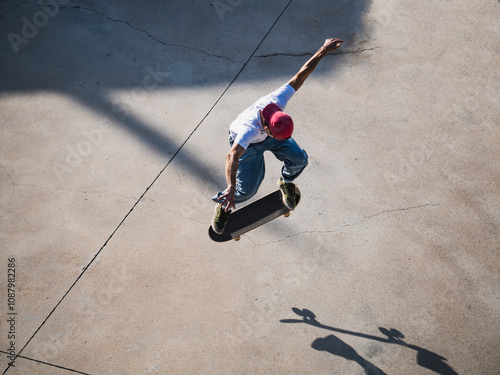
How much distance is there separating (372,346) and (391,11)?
181 inches

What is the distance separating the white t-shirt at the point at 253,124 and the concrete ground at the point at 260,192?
48.2 inches

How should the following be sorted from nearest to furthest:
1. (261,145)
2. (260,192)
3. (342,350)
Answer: (261,145) < (342,350) < (260,192)

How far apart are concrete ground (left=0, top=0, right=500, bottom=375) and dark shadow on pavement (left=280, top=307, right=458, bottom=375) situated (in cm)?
2

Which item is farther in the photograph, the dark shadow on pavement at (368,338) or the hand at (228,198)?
the dark shadow on pavement at (368,338)

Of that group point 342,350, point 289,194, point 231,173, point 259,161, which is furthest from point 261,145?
point 342,350

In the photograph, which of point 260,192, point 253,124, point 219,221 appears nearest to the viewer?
point 253,124

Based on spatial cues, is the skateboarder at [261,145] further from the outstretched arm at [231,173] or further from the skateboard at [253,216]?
the skateboard at [253,216]

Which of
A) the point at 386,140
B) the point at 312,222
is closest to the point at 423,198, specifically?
the point at 386,140

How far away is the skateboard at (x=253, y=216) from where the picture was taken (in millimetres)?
4297

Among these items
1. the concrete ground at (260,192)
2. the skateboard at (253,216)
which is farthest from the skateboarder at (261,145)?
the concrete ground at (260,192)

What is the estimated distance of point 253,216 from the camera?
14.3 feet

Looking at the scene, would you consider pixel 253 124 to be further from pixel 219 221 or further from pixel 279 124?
pixel 219 221

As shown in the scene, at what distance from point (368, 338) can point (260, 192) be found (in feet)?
6.09

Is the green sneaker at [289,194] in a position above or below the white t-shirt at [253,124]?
below
